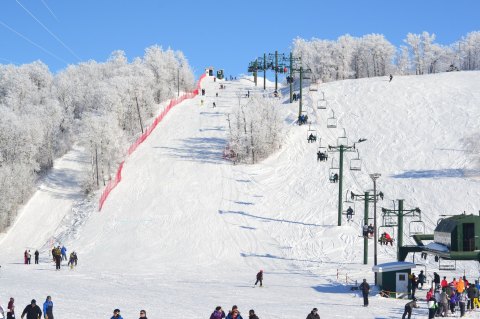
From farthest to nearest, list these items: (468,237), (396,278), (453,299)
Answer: (468,237) → (396,278) → (453,299)

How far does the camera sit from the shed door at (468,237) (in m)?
27.9

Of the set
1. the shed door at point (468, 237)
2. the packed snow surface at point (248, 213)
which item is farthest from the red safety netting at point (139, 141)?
the shed door at point (468, 237)

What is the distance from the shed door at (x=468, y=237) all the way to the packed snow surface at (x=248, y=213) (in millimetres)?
4550

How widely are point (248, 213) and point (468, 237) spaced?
21875 millimetres

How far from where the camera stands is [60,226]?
50.7 m

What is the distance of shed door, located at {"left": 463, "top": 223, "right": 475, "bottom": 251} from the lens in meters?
27.9

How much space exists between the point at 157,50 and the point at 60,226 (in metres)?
63.9

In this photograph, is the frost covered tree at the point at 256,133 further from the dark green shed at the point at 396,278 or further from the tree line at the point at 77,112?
the dark green shed at the point at 396,278

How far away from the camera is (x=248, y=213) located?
156 ft

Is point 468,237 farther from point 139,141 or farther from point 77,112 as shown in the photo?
point 77,112

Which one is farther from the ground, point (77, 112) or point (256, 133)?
point (77, 112)

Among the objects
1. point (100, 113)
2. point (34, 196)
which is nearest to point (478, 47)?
point (100, 113)

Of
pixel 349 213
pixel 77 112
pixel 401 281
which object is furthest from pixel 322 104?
pixel 401 281

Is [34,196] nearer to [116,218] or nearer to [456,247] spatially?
[116,218]
